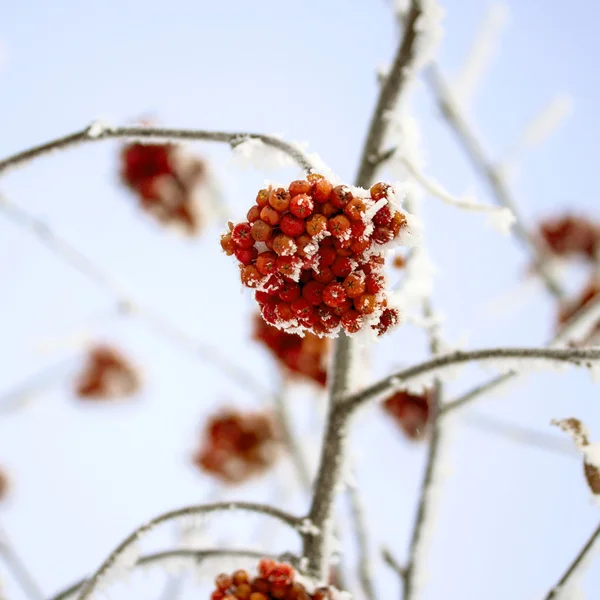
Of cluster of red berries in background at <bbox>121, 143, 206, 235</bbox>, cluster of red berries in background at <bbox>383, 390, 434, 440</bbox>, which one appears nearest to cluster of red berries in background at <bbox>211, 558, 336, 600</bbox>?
cluster of red berries in background at <bbox>383, 390, 434, 440</bbox>

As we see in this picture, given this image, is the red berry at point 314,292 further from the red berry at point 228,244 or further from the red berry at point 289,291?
the red berry at point 228,244

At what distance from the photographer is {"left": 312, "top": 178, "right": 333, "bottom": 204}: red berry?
1.06 metres

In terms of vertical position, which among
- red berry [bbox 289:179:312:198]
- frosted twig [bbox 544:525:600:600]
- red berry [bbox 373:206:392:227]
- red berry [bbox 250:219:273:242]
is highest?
red berry [bbox 373:206:392:227]

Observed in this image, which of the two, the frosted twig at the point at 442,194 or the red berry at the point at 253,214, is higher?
the frosted twig at the point at 442,194

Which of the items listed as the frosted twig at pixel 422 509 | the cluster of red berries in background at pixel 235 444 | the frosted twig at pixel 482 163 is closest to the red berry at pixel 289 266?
the frosted twig at pixel 422 509

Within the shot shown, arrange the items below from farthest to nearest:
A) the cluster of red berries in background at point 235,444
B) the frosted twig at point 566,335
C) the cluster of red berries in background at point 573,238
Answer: the cluster of red berries in background at point 573,238 → the cluster of red berries in background at point 235,444 → the frosted twig at point 566,335

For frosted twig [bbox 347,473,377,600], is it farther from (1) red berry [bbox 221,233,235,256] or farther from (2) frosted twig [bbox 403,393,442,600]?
(1) red berry [bbox 221,233,235,256]

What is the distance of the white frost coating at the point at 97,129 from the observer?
1.24 m

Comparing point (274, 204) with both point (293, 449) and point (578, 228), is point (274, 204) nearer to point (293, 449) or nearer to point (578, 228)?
point (293, 449)

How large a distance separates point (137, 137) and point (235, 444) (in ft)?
12.3

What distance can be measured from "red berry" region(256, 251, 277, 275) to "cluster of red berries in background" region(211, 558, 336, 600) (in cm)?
64

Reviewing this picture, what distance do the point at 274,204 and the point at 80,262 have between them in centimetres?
200

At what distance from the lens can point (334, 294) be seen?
3.54ft

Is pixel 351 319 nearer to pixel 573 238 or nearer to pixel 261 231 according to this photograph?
pixel 261 231
